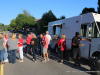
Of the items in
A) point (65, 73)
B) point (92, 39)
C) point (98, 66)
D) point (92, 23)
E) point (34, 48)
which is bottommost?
point (65, 73)

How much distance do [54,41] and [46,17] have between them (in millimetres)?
14815

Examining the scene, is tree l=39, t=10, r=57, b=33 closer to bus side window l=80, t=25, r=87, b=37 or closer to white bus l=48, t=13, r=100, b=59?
white bus l=48, t=13, r=100, b=59

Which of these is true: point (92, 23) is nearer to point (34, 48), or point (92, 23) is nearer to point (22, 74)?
point (34, 48)

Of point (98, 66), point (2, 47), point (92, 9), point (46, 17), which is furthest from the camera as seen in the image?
point (92, 9)

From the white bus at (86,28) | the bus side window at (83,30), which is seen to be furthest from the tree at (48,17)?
the bus side window at (83,30)

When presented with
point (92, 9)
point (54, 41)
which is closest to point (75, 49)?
point (54, 41)

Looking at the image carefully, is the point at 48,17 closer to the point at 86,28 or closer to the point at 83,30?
the point at 83,30

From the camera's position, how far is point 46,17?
23.4 metres

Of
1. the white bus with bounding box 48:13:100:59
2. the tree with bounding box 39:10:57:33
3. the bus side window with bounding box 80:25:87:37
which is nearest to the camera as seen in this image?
the white bus with bounding box 48:13:100:59

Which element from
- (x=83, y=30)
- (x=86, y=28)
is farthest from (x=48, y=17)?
(x=86, y=28)

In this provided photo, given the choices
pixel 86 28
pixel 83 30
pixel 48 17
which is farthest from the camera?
pixel 48 17

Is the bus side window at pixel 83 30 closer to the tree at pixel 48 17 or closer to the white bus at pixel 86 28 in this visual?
the white bus at pixel 86 28

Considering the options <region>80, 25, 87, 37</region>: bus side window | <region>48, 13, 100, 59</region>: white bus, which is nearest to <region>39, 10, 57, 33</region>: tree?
<region>48, 13, 100, 59</region>: white bus

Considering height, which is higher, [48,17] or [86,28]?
[48,17]
